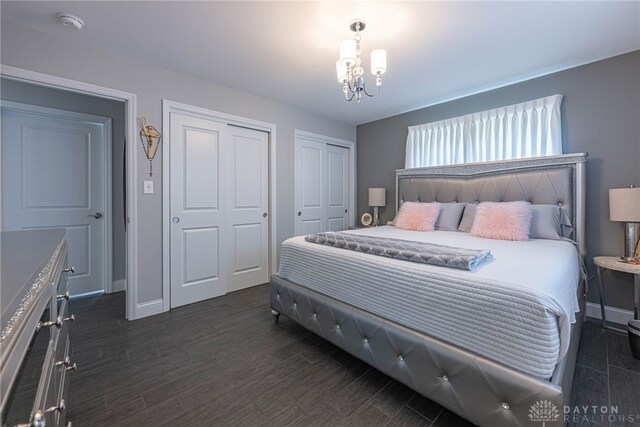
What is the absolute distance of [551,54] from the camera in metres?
2.39

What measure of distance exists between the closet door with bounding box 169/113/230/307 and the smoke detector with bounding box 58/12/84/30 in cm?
91

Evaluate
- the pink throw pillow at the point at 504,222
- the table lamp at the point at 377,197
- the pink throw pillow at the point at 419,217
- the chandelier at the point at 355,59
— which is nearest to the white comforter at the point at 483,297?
the pink throw pillow at the point at 504,222

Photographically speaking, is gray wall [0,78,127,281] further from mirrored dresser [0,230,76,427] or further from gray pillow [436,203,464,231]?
gray pillow [436,203,464,231]

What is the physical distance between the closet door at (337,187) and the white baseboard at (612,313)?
3.05 meters

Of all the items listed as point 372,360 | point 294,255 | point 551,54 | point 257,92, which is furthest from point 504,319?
point 257,92

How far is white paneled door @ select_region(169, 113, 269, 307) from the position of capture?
9.26ft

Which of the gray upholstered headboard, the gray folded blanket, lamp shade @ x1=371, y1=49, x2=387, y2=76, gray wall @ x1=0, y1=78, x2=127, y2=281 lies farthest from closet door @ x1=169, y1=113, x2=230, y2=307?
the gray upholstered headboard

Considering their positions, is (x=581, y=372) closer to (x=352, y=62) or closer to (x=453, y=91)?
(x=352, y=62)

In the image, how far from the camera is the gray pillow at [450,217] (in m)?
3.03

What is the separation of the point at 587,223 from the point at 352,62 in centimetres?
266

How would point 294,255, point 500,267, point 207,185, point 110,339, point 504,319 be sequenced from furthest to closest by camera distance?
point 207,185, point 294,255, point 110,339, point 500,267, point 504,319

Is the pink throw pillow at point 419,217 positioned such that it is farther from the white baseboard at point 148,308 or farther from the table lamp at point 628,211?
the white baseboard at point 148,308

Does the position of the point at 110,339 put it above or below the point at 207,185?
below

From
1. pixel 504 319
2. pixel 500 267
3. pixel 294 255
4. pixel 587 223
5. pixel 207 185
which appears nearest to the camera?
pixel 504 319
